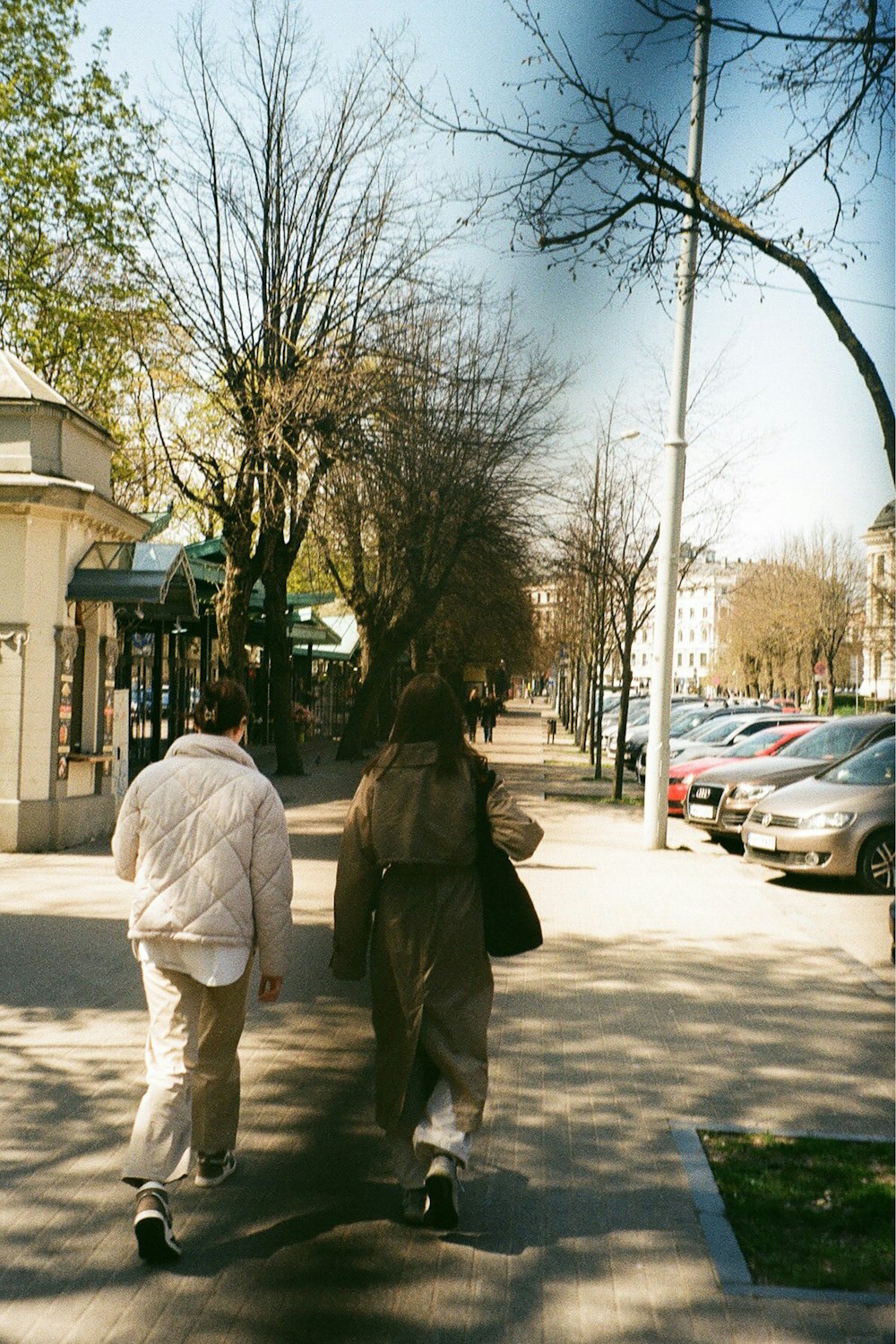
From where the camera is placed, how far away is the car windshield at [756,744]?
17.3 m

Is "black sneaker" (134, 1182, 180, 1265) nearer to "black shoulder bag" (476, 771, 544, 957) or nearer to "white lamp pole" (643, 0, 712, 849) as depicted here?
"black shoulder bag" (476, 771, 544, 957)

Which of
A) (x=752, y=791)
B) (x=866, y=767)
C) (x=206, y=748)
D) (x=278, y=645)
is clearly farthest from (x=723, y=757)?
(x=206, y=748)

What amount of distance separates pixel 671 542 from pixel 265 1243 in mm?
→ 9096

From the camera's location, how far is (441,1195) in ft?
10.7

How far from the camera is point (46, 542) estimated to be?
36.6ft

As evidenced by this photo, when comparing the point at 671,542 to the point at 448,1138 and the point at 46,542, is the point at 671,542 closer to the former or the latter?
the point at 46,542

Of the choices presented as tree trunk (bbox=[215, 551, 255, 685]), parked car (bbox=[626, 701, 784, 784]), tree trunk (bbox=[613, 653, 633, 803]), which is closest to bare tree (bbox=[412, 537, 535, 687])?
tree trunk (bbox=[613, 653, 633, 803])

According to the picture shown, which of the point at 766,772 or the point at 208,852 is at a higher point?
the point at 208,852

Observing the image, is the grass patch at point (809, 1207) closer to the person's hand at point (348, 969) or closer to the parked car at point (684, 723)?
the person's hand at point (348, 969)

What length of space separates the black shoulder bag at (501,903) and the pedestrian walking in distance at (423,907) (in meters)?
0.02

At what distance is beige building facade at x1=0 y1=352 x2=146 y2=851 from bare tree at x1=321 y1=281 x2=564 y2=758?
14.0 feet

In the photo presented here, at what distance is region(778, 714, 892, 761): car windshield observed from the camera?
13703 mm

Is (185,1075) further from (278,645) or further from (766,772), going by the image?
(278,645)

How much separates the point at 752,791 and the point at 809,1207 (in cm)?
1016
